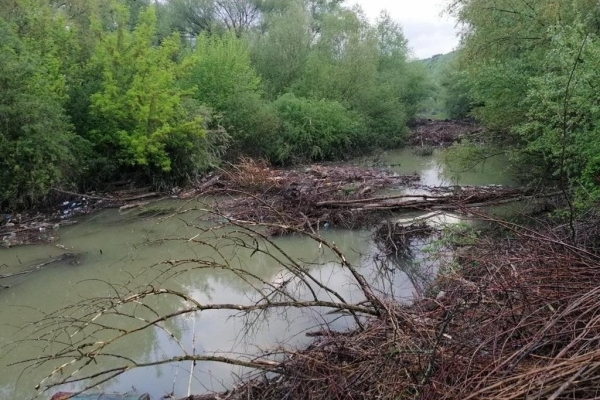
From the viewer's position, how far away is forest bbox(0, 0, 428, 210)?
13.2 meters

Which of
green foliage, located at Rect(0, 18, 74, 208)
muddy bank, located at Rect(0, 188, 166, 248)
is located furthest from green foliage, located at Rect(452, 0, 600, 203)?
green foliage, located at Rect(0, 18, 74, 208)

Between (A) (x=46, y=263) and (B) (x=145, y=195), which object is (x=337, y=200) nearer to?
(A) (x=46, y=263)

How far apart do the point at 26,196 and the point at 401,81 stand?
85.4ft

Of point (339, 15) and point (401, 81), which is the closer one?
point (339, 15)

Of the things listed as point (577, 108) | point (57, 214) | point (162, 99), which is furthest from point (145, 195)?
point (577, 108)

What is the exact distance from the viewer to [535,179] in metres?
11.9

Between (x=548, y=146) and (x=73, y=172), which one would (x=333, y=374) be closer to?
Answer: (x=548, y=146)

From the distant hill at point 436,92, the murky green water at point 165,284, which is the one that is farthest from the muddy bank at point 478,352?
the distant hill at point 436,92

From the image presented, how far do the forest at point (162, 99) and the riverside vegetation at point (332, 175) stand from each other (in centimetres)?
7

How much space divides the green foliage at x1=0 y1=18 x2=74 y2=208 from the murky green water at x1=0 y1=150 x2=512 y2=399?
1.77m

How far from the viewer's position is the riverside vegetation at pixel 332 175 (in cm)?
375

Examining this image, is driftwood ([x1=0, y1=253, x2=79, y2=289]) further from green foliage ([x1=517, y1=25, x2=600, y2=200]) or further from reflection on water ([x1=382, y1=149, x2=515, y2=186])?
Answer: reflection on water ([x1=382, y1=149, x2=515, y2=186])

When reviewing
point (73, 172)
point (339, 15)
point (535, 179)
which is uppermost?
point (339, 15)

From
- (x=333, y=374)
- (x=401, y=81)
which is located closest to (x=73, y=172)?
(x=333, y=374)
